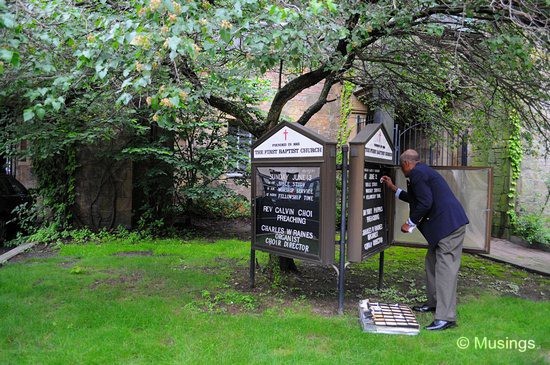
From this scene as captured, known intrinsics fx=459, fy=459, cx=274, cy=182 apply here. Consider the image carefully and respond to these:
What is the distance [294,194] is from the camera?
527 centimetres

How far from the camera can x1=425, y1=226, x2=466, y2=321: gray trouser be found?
4641mm

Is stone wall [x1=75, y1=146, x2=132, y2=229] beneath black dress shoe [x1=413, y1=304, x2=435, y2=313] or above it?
above

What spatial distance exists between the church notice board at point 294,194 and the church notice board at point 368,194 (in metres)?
0.26

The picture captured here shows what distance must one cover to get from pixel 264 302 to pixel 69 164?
22.0ft

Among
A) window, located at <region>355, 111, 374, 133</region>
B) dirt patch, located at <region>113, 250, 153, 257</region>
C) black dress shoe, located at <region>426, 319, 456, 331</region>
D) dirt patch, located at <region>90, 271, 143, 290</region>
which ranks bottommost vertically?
dirt patch, located at <region>113, 250, 153, 257</region>

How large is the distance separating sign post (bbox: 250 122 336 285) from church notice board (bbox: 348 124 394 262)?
0.86ft

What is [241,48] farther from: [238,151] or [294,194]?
[238,151]

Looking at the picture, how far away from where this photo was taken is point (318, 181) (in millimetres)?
4957

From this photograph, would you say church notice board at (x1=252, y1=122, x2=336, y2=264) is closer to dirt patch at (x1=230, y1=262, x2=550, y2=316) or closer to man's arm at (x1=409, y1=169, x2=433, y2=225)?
dirt patch at (x1=230, y1=262, x2=550, y2=316)

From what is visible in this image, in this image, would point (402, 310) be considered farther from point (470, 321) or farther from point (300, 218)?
point (300, 218)

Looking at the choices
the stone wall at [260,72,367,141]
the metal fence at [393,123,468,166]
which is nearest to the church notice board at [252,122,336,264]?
the metal fence at [393,123,468,166]

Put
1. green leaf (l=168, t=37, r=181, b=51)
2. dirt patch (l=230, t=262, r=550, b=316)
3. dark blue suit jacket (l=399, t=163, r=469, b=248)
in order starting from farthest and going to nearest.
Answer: dirt patch (l=230, t=262, r=550, b=316), dark blue suit jacket (l=399, t=163, r=469, b=248), green leaf (l=168, t=37, r=181, b=51)

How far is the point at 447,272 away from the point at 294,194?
182cm

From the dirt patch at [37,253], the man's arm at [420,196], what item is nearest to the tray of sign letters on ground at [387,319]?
the man's arm at [420,196]
